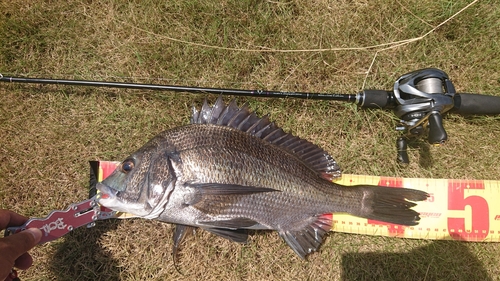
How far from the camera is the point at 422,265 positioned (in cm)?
287

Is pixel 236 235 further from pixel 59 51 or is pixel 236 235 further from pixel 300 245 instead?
pixel 59 51

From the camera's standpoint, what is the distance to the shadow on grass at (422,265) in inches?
112

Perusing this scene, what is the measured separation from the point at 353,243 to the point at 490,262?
4.00 ft

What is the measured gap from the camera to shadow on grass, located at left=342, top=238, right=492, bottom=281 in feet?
9.37

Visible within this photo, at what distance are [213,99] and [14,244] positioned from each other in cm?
189

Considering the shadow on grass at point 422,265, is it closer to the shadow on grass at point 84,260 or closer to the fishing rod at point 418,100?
the fishing rod at point 418,100

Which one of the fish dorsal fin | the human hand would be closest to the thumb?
the human hand

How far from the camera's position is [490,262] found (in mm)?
2857

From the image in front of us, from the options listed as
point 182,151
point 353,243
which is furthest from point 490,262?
point 182,151

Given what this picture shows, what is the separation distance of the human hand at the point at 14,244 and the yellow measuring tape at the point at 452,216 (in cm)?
236

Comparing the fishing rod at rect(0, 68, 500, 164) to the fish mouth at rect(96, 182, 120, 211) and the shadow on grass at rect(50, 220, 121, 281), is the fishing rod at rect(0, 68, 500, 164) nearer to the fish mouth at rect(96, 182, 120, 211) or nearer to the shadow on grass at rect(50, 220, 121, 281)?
the fish mouth at rect(96, 182, 120, 211)

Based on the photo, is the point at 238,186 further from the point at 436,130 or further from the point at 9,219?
the point at 9,219

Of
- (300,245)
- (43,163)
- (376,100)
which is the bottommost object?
(300,245)

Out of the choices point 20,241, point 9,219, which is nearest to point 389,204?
point 20,241
